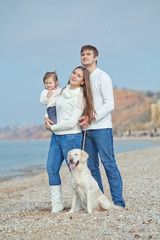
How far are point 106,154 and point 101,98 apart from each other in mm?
893

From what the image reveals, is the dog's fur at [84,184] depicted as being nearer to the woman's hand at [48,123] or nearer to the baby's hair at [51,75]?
the woman's hand at [48,123]

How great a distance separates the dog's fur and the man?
0.28m

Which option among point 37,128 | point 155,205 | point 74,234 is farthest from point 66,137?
point 37,128

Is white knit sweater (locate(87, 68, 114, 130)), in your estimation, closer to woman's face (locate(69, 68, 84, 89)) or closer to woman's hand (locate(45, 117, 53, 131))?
woman's face (locate(69, 68, 84, 89))

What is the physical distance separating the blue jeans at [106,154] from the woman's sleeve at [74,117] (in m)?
0.36

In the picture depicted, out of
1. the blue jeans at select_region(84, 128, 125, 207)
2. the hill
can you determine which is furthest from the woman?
the hill

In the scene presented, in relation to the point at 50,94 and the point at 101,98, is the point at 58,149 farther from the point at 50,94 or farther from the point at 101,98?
the point at 101,98

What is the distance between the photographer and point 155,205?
516 cm

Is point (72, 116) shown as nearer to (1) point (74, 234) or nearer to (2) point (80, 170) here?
(2) point (80, 170)

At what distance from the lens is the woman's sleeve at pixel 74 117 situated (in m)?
4.62

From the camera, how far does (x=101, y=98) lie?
487 cm

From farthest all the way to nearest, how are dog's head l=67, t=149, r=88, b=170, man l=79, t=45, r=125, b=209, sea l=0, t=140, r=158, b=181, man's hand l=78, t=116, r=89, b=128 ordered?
sea l=0, t=140, r=158, b=181 → man l=79, t=45, r=125, b=209 → man's hand l=78, t=116, r=89, b=128 → dog's head l=67, t=149, r=88, b=170

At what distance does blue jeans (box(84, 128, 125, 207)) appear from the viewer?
4.79m

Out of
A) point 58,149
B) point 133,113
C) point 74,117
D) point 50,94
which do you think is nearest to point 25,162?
point 58,149
